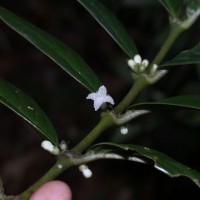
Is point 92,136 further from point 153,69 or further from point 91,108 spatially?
point 91,108

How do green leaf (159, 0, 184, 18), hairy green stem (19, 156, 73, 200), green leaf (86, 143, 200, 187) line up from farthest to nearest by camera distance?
green leaf (159, 0, 184, 18) < hairy green stem (19, 156, 73, 200) < green leaf (86, 143, 200, 187)

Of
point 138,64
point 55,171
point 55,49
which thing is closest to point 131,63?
point 138,64

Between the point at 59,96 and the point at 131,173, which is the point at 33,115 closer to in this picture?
the point at 131,173

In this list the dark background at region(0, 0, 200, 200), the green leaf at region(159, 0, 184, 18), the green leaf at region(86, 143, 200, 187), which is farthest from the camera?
the dark background at region(0, 0, 200, 200)

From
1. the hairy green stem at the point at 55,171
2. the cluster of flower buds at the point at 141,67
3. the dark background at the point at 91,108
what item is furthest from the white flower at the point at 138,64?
the dark background at the point at 91,108

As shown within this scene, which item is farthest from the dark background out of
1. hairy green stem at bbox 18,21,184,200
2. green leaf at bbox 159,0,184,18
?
hairy green stem at bbox 18,21,184,200

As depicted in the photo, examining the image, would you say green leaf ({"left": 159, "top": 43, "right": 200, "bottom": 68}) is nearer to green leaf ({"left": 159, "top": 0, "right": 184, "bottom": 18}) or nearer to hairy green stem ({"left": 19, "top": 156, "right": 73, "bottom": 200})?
green leaf ({"left": 159, "top": 0, "right": 184, "bottom": 18})
